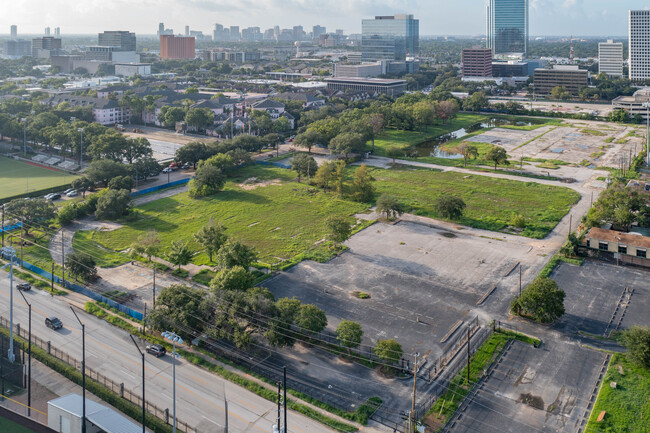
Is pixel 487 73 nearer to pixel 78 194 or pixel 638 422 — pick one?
pixel 78 194

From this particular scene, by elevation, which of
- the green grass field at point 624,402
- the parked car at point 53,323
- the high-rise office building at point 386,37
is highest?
A: the high-rise office building at point 386,37

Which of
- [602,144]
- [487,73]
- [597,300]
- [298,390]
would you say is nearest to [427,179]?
[597,300]

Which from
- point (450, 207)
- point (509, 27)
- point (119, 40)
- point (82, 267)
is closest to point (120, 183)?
point (82, 267)

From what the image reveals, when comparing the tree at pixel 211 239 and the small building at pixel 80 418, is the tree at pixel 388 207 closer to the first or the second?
the tree at pixel 211 239

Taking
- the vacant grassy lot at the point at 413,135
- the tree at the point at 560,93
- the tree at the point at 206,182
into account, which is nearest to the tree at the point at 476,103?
the vacant grassy lot at the point at 413,135

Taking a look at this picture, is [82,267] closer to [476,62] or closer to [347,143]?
[347,143]

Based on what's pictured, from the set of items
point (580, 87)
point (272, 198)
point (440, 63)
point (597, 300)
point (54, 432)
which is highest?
point (440, 63)
